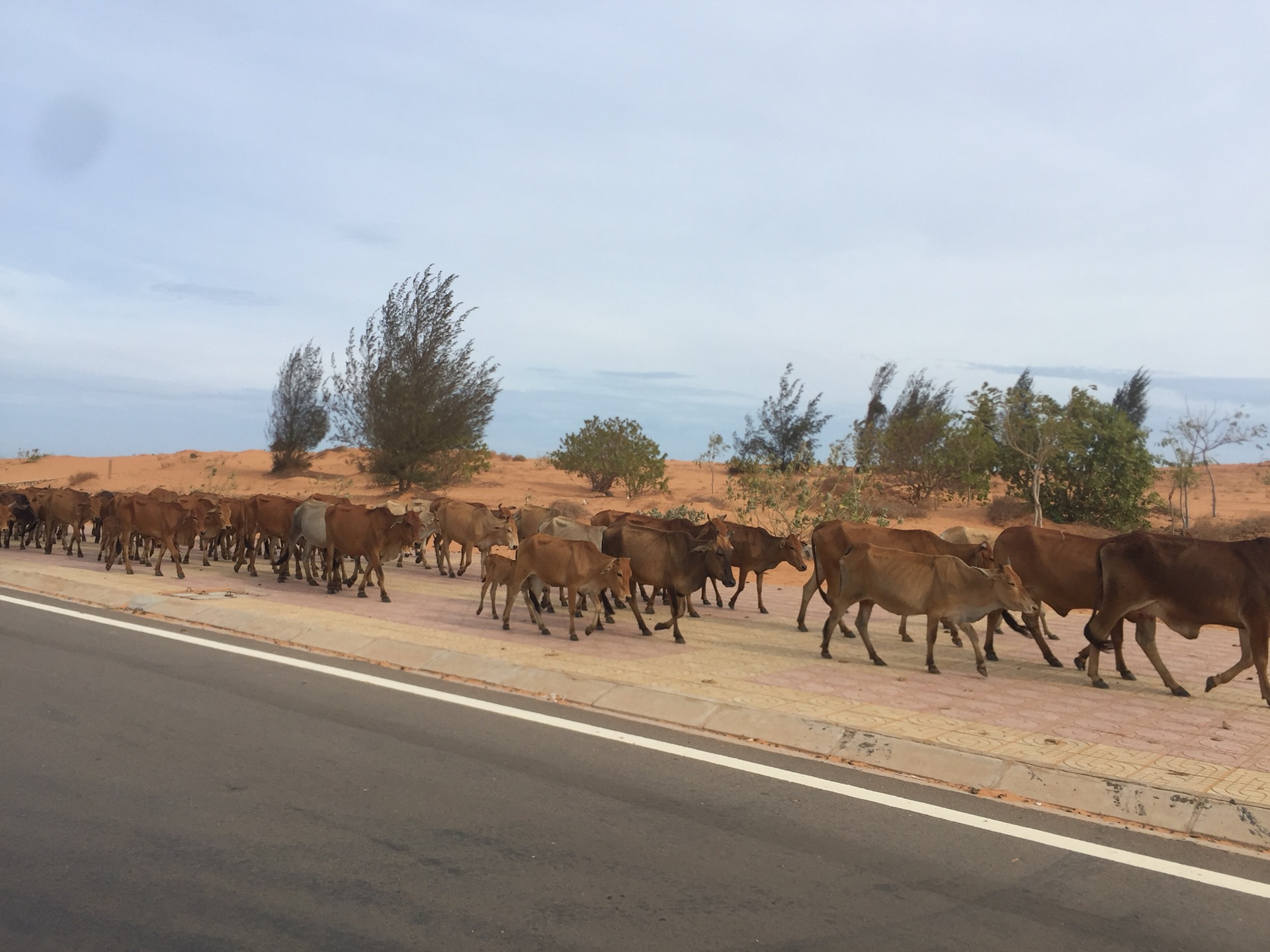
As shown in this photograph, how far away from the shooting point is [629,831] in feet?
18.7

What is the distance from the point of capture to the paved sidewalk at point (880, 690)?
22.3 feet

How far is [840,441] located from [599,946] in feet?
95.6

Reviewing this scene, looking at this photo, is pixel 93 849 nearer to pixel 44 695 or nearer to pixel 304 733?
pixel 304 733

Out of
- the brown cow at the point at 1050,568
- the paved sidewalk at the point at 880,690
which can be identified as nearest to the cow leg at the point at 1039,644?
the brown cow at the point at 1050,568

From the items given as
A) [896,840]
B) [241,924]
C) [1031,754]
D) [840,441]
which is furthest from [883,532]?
[840,441]

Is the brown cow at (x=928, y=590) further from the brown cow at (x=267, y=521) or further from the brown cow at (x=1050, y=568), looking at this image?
the brown cow at (x=267, y=521)

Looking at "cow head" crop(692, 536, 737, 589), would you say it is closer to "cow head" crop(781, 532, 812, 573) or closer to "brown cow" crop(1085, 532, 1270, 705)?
"cow head" crop(781, 532, 812, 573)

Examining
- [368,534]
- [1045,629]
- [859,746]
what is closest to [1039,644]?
[1045,629]

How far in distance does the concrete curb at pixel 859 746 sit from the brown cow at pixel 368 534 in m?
4.39

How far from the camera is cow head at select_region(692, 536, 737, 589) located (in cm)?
1302

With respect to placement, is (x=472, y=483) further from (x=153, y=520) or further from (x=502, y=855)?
(x=502, y=855)

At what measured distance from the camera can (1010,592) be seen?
1062 cm

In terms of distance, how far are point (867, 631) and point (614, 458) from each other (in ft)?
104

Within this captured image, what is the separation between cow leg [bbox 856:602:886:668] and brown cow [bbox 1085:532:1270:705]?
209cm
